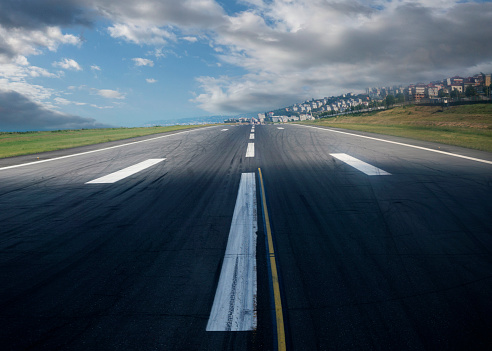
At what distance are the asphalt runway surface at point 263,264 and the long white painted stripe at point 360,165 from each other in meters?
1.01

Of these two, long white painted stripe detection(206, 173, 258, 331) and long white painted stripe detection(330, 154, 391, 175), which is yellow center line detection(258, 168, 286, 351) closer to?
long white painted stripe detection(206, 173, 258, 331)

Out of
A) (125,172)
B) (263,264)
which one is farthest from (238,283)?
(125,172)

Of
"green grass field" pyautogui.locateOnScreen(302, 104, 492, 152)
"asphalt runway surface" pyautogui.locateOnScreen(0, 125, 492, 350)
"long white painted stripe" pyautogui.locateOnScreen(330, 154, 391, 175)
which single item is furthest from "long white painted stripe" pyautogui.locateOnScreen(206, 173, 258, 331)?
"green grass field" pyautogui.locateOnScreen(302, 104, 492, 152)

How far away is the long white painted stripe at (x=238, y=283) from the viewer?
7.49ft

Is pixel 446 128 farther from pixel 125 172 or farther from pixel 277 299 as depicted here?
pixel 277 299

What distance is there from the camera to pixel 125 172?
317 inches

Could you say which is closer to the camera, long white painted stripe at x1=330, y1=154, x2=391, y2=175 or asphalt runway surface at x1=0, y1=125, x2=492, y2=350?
asphalt runway surface at x1=0, y1=125, x2=492, y2=350

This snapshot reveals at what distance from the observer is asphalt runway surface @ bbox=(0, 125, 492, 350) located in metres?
2.16

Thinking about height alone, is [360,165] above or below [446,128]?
above

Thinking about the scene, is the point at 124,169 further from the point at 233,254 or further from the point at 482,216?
the point at 482,216

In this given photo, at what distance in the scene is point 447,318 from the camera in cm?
227

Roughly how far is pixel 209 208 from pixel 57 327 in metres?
2.87

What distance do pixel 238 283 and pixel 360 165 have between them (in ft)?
21.8

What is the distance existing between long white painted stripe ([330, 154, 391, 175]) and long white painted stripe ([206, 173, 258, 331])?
452 cm
